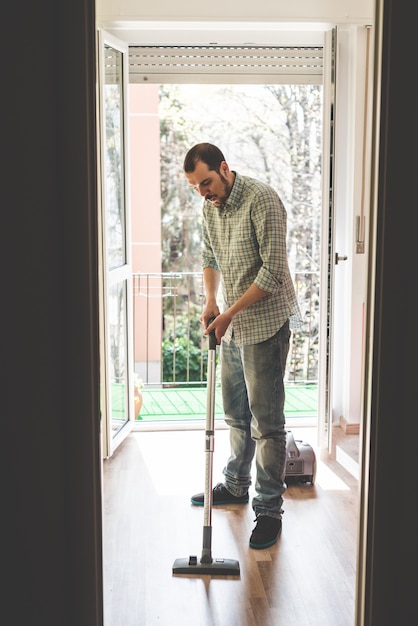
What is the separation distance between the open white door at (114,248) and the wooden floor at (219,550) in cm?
33

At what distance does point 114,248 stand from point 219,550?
185 cm

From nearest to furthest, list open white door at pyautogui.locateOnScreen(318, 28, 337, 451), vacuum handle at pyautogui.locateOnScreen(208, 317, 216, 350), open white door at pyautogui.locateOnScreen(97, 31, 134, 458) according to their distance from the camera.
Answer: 1. vacuum handle at pyautogui.locateOnScreen(208, 317, 216, 350)
2. open white door at pyautogui.locateOnScreen(97, 31, 134, 458)
3. open white door at pyautogui.locateOnScreen(318, 28, 337, 451)

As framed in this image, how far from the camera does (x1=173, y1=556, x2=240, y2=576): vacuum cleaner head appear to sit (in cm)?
293

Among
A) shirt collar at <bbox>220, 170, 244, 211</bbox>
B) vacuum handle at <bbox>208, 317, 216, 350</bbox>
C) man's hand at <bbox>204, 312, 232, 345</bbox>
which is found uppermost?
shirt collar at <bbox>220, 170, 244, 211</bbox>

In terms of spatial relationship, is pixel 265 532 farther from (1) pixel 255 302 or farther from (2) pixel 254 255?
(2) pixel 254 255

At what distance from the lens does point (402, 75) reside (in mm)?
1920

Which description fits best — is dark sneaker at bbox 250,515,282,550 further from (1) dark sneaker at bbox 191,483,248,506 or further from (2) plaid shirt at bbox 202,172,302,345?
(2) plaid shirt at bbox 202,172,302,345

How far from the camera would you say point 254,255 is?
3121 millimetres

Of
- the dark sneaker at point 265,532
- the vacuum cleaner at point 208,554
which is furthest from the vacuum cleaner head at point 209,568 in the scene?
the dark sneaker at point 265,532

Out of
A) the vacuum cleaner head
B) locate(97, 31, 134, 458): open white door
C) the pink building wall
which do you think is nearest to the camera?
the vacuum cleaner head

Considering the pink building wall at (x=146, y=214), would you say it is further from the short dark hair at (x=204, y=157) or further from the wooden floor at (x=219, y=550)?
the short dark hair at (x=204, y=157)

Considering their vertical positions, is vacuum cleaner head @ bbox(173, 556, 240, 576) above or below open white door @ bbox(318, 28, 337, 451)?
below

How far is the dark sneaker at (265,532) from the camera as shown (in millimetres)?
3160

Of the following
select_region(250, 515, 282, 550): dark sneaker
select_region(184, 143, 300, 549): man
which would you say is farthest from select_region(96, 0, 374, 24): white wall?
select_region(250, 515, 282, 550): dark sneaker
